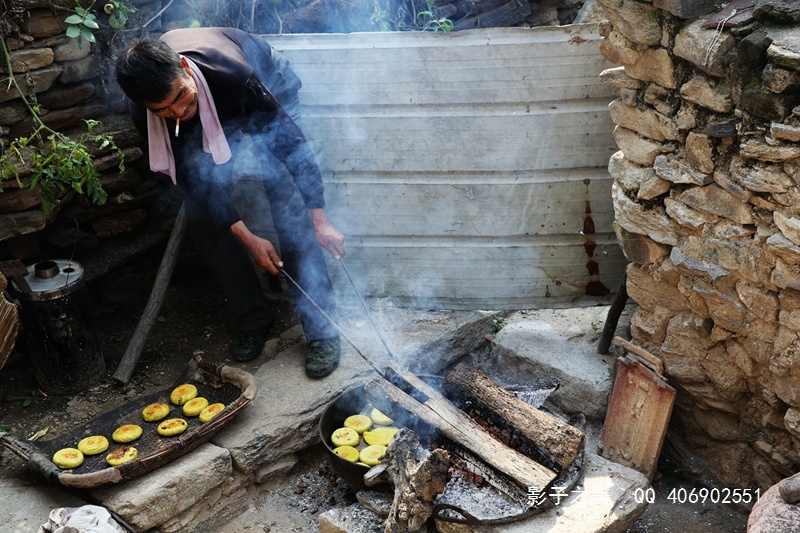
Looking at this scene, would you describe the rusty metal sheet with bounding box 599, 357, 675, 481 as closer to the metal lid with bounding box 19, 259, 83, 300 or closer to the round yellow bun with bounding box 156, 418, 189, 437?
the round yellow bun with bounding box 156, 418, 189, 437

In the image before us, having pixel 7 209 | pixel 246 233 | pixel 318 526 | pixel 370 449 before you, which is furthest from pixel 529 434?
pixel 7 209

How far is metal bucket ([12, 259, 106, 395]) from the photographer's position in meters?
4.13

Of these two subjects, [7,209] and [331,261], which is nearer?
[7,209]

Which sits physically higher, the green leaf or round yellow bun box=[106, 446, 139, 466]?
the green leaf

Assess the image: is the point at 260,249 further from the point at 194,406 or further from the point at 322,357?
the point at 194,406

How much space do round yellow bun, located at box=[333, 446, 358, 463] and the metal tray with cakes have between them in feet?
1.69

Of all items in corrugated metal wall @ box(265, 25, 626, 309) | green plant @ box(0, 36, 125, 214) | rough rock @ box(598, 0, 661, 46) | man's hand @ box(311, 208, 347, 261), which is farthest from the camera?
corrugated metal wall @ box(265, 25, 626, 309)

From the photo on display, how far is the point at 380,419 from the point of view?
13.4 ft

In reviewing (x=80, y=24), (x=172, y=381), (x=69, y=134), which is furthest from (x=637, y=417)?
(x=80, y=24)

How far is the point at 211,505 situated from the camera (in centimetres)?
386

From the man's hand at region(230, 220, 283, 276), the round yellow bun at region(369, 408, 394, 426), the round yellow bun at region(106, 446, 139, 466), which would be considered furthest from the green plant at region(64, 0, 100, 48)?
the round yellow bun at region(369, 408, 394, 426)

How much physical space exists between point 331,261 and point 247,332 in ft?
2.26

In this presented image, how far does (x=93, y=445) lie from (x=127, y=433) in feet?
0.55

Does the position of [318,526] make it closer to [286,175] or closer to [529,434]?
→ [529,434]
